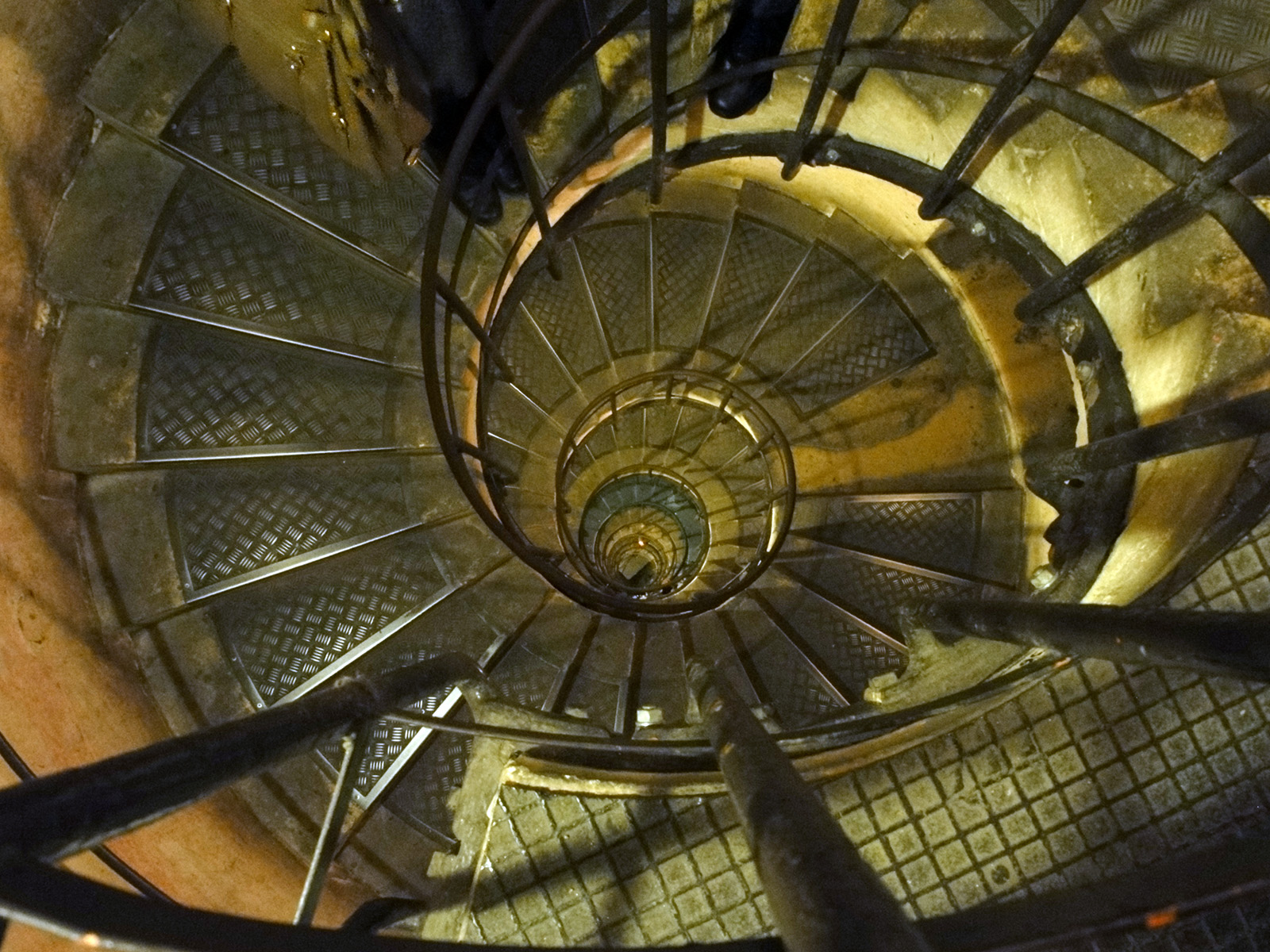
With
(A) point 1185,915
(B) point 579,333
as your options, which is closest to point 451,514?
(B) point 579,333

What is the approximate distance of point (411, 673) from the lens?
8.75 feet

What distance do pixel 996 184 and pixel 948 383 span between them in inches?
70.3

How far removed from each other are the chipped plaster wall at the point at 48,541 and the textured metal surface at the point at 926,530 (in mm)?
3974

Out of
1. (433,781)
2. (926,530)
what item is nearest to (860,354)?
(926,530)

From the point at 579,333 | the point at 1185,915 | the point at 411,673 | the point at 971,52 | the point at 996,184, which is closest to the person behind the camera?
the point at 1185,915

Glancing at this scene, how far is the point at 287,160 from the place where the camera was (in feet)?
12.9

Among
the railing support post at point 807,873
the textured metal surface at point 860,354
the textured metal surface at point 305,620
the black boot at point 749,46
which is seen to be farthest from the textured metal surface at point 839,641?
the railing support post at point 807,873

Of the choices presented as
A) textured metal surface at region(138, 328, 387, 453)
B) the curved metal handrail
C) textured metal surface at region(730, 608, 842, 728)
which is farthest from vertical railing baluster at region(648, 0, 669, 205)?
textured metal surface at region(730, 608, 842, 728)

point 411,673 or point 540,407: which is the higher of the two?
point 540,407

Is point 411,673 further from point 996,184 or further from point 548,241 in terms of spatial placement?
point 996,184

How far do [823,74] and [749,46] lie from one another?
595mm

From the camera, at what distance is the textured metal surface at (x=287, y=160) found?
3.85 meters

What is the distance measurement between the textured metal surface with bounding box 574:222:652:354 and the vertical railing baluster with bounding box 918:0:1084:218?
75.6 inches

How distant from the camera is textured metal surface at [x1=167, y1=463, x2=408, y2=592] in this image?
4.12 m
